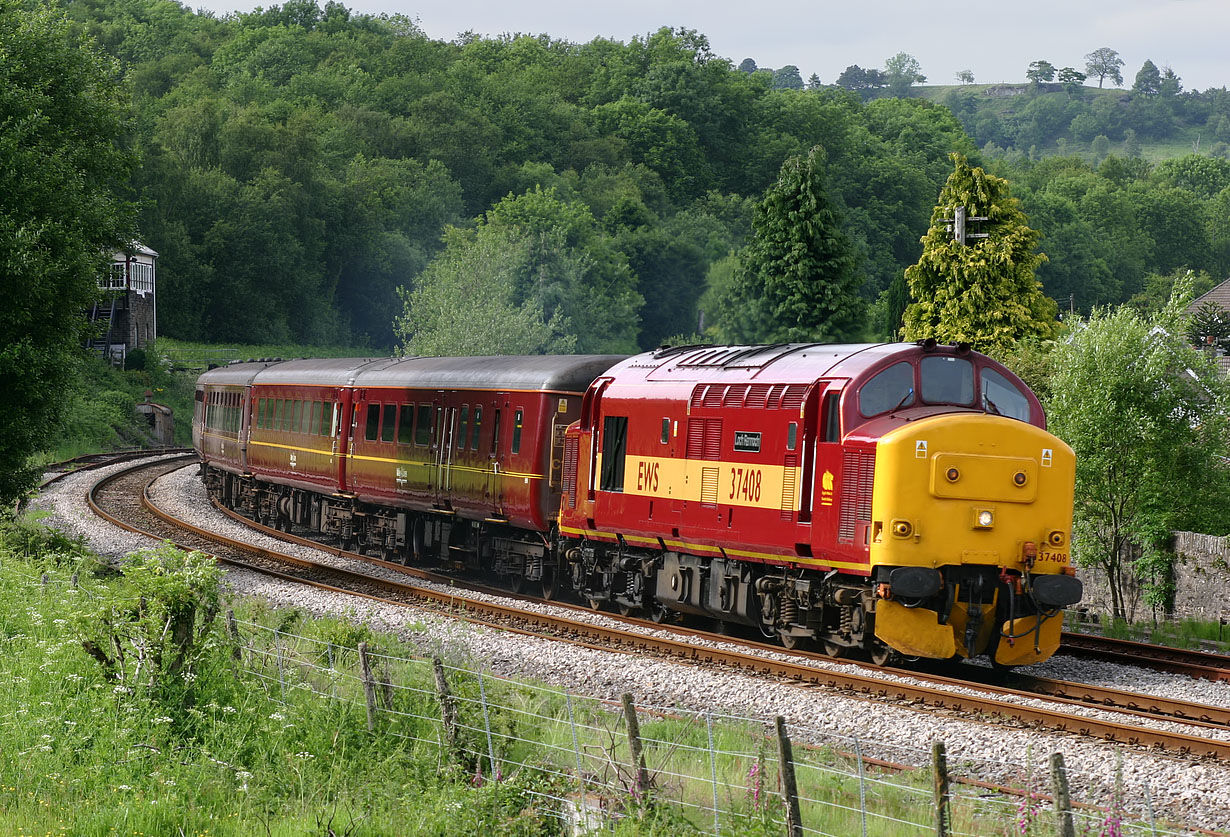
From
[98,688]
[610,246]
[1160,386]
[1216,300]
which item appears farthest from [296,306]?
[98,688]

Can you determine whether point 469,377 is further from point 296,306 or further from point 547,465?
point 296,306

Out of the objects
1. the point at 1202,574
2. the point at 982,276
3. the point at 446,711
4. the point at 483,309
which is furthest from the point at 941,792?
the point at 483,309

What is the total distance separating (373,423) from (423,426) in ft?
8.06

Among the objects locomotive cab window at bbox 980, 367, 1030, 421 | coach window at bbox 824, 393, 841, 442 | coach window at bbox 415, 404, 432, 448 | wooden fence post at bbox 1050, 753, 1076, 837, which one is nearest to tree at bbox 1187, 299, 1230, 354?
coach window at bbox 415, 404, 432, 448

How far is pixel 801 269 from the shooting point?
2176 inches

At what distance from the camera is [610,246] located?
9606 centimetres

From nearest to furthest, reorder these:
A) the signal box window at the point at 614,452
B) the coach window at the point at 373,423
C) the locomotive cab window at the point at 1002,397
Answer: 1. the locomotive cab window at the point at 1002,397
2. the signal box window at the point at 614,452
3. the coach window at the point at 373,423

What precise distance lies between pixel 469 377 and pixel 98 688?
1309cm

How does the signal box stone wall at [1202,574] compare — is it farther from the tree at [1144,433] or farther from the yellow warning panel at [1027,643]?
the yellow warning panel at [1027,643]

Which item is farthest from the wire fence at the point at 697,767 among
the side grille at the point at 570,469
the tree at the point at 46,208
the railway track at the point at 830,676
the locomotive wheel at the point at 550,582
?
the tree at the point at 46,208

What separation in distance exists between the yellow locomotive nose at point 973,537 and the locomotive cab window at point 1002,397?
0.55m

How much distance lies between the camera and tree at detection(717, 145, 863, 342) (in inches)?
2194

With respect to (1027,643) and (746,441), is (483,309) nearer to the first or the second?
(746,441)

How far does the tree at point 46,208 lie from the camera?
22.2 meters
